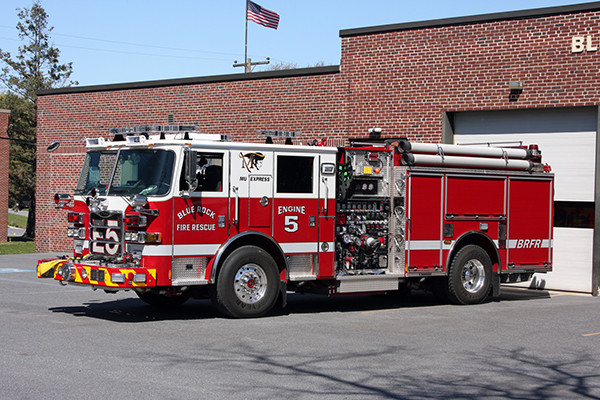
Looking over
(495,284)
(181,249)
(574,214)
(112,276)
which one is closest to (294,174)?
(181,249)

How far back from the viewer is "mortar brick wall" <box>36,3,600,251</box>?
16.5 metres

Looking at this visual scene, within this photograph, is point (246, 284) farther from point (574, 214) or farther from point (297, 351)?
point (574, 214)

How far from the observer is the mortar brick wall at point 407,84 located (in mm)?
16531

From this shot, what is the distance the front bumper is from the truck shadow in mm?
718

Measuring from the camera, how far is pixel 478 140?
17.9 m

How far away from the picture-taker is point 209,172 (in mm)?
11305

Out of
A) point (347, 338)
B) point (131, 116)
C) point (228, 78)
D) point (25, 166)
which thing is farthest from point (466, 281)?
point (25, 166)

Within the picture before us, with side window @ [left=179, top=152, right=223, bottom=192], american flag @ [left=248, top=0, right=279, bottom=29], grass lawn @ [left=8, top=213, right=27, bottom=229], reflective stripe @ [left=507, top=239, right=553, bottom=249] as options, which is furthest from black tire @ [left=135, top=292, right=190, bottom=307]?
grass lawn @ [left=8, top=213, right=27, bottom=229]

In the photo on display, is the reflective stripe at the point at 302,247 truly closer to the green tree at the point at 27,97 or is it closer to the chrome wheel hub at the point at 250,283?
the chrome wheel hub at the point at 250,283

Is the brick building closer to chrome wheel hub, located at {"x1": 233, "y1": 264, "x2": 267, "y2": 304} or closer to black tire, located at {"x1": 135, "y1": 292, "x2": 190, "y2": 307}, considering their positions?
black tire, located at {"x1": 135, "y1": 292, "x2": 190, "y2": 307}

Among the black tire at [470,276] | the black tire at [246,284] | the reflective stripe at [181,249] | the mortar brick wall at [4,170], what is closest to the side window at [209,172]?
the reflective stripe at [181,249]

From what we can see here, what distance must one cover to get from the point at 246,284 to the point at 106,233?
7.06 feet

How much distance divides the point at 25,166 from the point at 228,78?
3350 cm

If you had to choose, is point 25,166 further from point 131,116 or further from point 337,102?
point 337,102
